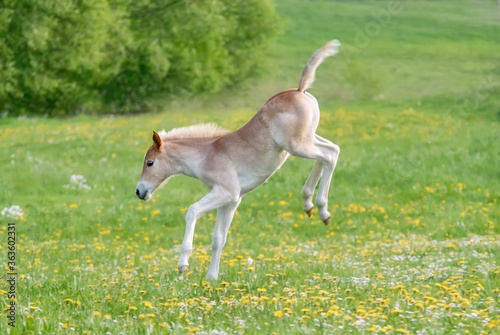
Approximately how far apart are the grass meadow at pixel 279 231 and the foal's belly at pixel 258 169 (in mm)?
1024

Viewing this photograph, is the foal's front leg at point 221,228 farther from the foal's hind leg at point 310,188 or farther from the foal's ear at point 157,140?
the foal's ear at point 157,140

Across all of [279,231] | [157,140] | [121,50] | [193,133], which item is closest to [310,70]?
[193,133]

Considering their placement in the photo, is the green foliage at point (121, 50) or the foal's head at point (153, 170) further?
the green foliage at point (121, 50)

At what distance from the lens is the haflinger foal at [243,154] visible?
8633 mm

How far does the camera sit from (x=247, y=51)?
42.7 m

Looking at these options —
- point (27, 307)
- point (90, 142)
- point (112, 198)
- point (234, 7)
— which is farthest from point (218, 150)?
point (234, 7)

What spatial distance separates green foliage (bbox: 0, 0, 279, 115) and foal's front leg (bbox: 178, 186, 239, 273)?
26201mm

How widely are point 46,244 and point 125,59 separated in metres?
24.9

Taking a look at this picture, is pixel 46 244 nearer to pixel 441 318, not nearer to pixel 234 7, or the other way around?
pixel 441 318

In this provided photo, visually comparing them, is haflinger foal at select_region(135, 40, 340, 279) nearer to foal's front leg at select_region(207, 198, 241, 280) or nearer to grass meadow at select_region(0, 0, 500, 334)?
foal's front leg at select_region(207, 198, 241, 280)

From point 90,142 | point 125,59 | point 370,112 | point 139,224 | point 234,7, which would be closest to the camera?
point 139,224

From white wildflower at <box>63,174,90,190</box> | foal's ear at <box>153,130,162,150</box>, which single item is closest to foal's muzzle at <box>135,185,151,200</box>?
foal's ear at <box>153,130,162,150</box>

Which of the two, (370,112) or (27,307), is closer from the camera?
(27,307)

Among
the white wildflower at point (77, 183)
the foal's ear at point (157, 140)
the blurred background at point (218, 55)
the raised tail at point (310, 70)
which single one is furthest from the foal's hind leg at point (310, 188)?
the blurred background at point (218, 55)
